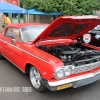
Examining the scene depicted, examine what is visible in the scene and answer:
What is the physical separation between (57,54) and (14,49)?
132cm

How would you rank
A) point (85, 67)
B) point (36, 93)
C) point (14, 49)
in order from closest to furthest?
point (85, 67)
point (36, 93)
point (14, 49)

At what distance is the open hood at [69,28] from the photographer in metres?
3.85

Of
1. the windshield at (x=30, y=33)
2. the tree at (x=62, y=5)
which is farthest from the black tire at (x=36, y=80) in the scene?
the tree at (x=62, y=5)

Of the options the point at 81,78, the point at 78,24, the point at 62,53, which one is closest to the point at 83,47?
the point at 78,24

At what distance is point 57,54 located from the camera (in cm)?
414

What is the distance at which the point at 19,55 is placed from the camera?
452 centimetres

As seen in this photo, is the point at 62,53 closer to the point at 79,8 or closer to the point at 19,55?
the point at 19,55

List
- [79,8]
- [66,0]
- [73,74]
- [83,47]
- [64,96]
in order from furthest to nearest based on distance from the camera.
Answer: [79,8], [66,0], [83,47], [64,96], [73,74]

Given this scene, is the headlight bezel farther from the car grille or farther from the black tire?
the black tire

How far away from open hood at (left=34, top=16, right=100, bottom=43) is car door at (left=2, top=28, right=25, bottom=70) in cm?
60

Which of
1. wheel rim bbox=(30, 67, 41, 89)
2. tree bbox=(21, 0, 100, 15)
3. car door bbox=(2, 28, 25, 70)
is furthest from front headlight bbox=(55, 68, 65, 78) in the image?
tree bbox=(21, 0, 100, 15)

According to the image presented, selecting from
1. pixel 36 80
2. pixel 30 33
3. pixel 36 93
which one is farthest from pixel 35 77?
pixel 30 33

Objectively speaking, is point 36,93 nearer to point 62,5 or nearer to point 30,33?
point 30,33

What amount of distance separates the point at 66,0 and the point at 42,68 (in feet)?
39.1
